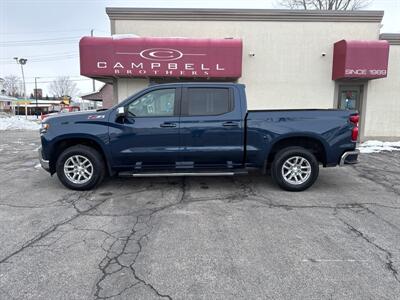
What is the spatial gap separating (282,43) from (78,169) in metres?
9.77

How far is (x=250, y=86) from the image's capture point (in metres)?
12.2

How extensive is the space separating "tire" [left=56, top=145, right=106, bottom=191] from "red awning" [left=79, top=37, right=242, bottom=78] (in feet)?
19.4

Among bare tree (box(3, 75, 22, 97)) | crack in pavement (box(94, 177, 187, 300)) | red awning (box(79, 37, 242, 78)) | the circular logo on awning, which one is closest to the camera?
crack in pavement (box(94, 177, 187, 300))

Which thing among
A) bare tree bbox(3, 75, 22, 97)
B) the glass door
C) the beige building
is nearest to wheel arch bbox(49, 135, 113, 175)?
the beige building

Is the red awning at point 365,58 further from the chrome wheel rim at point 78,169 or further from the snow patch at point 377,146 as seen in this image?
the chrome wheel rim at point 78,169

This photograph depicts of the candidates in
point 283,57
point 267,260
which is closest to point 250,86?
point 283,57

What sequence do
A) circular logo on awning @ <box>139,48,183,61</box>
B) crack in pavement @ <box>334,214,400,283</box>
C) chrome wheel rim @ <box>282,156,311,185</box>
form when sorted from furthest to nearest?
circular logo on awning @ <box>139,48,183,61</box>, chrome wheel rim @ <box>282,156,311,185</box>, crack in pavement @ <box>334,214,400,283</box>

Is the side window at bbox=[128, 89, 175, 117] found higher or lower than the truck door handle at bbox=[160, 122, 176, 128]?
higher

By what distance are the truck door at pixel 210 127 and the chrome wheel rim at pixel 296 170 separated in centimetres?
Answer: 91

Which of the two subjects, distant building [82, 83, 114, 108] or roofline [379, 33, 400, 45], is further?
distant building [82, 83, 114, 108]

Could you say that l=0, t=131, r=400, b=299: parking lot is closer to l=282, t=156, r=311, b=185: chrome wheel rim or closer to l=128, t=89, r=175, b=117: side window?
l=282, t=156, r=311, b=185: chrome wheel rim

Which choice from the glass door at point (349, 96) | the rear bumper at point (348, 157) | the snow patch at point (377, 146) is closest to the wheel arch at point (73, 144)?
the rear bumper at point (348, 157)

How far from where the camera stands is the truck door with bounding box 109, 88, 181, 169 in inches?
216

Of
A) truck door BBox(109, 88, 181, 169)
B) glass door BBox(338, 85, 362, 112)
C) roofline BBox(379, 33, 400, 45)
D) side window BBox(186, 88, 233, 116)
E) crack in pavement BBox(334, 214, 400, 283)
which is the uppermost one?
roofline BBox(379, 33, 400, 45)
